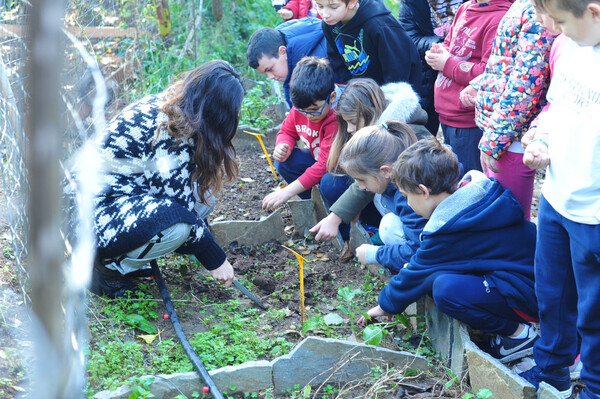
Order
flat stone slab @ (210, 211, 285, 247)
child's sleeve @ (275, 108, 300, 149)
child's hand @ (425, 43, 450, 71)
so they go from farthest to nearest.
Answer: child's sleeve @ (275, 108, 300, 149) < flat stone slab @ (210, 211, 285, 247) < child's hand @ (425, 43, 450, 71)

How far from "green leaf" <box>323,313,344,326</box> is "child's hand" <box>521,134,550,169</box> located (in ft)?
3.98

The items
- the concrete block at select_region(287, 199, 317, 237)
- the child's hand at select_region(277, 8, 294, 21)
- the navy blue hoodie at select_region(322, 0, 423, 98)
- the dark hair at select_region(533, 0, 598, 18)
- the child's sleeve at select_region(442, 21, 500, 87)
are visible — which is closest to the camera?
the dark hair at select_region(533, 0, 598, 18)

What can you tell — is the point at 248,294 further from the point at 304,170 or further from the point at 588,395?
the point at 588,395

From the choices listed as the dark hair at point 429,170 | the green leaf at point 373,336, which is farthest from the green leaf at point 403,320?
the dark hair at point 429,170

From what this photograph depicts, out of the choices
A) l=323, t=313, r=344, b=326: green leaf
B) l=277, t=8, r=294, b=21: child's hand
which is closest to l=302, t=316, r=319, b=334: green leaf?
l=323, t=313, r=344, b=326: green leaf

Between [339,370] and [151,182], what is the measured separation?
1.30m

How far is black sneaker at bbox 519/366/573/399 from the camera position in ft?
7.09

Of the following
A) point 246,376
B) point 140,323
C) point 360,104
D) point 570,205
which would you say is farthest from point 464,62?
point 140,323

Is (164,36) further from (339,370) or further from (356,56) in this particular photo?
(339,370)

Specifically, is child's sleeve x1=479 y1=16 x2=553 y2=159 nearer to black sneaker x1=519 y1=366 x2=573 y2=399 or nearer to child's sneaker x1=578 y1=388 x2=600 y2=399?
black sneaker x1=519 y1=366 x2=573 y2=399

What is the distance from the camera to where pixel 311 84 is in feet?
11.4

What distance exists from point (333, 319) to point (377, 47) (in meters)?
1.73

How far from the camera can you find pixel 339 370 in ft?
8.09

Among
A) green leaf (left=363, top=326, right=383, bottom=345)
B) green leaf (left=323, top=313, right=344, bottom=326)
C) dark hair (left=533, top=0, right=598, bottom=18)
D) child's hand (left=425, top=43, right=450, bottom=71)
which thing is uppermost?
dark hair (left=533, top=0, right=598, bottom=18)
